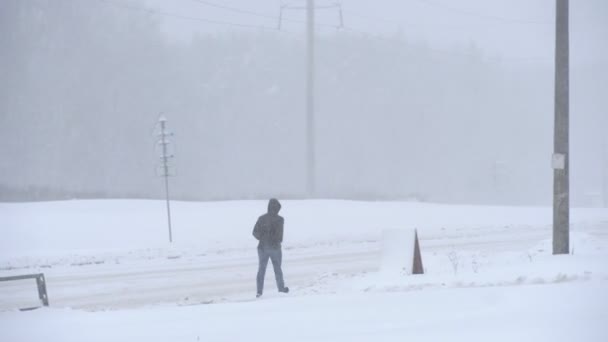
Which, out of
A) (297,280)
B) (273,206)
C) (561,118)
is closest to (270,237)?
(273,206)

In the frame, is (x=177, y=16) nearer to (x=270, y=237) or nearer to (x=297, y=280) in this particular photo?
(x=297, y=280)

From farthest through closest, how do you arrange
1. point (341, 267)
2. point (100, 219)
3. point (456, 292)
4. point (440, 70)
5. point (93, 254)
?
point (440, 70) < point (100, 219) < point (93, 254) < point (341, 267) < point (456, 292)

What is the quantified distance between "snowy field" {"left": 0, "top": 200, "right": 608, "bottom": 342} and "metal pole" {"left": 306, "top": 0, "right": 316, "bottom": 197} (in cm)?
475

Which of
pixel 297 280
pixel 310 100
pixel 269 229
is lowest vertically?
pixel 297 280

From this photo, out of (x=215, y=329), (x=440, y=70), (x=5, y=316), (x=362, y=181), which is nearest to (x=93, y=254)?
(x=5, y=316)

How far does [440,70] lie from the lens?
90.8m

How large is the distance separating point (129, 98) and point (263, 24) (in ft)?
67.6

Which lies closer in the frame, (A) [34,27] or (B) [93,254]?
(B) [93,254]

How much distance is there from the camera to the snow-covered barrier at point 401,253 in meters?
13.1

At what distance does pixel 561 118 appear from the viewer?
12562 millimetres

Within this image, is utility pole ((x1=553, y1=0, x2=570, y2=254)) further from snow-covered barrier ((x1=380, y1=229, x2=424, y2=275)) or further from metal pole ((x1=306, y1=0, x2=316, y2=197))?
metal pole ((x1=306, y1=0, x2=316, y2=197))

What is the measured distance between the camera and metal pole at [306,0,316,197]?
112 feet

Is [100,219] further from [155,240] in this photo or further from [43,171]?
[43,171]

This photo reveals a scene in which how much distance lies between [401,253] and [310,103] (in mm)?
21405
